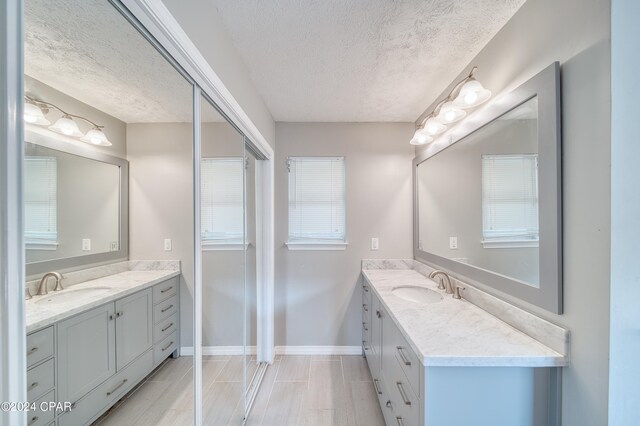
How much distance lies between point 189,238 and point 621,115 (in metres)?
1.69

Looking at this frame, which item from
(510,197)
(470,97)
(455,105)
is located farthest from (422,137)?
(510,197)

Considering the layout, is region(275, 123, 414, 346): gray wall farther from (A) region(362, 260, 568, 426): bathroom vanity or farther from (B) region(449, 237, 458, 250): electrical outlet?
(A) region(362, 260, 568, 426): bathroom vanity

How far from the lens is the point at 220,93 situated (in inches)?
48.9

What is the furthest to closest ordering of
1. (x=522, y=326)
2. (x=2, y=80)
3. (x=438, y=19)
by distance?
(x=438, y=19)
(x=522, y=326)
(x=2, y=80)

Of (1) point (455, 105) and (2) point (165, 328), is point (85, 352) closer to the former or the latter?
(2) point (165, 328)

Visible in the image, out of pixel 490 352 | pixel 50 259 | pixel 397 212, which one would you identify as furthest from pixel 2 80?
pixel 397 212

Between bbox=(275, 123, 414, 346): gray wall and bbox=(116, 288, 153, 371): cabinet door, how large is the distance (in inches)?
67.7

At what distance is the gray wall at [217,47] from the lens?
3.13 ft

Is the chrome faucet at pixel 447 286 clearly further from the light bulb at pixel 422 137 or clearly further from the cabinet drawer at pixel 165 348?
the cabinet drawer at pixel 165 348

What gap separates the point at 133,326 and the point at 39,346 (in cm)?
31

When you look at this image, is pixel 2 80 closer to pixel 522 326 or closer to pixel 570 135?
pixel 570 135

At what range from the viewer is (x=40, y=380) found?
1.66ft

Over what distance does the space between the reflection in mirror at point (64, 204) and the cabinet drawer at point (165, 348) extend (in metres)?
0.48

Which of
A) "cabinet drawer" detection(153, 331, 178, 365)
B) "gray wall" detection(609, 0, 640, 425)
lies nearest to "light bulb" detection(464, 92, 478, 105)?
"gray wall" detection(609, 0, 640, 425)
